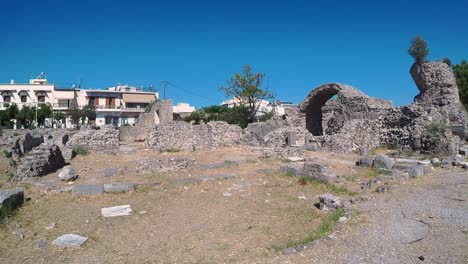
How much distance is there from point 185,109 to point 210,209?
73.3 m

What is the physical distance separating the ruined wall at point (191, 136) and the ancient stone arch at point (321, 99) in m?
6.90

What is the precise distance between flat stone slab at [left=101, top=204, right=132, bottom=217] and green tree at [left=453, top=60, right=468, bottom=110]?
41.8 metres

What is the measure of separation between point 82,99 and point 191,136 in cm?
5087

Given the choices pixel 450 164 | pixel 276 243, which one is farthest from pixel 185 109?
pixel 276 243

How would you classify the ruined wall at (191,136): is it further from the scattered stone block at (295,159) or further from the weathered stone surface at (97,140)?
the scattered stone block at (295,159)

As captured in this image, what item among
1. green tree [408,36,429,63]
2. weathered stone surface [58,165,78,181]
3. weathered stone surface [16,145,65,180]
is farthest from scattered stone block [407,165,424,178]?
green tree [408,36,429,63]

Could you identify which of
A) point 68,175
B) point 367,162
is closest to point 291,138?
point 367,162

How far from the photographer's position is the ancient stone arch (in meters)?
23.8

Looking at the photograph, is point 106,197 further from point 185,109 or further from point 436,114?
point 185,109

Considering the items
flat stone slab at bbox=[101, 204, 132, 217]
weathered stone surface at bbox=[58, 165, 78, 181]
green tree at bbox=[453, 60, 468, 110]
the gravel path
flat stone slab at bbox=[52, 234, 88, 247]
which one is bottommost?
flat stone slab at bbox=[52, 234, 88, 247]

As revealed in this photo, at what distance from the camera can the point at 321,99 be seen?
2752 cm

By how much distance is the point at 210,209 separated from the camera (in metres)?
7.75

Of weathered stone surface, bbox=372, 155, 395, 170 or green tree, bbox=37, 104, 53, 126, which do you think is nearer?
weathered stone surface, bbox=372, 155, 395, 170

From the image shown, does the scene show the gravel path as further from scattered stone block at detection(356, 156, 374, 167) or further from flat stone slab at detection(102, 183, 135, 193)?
flat stone slab at detection(102, 183, 135, 193)
